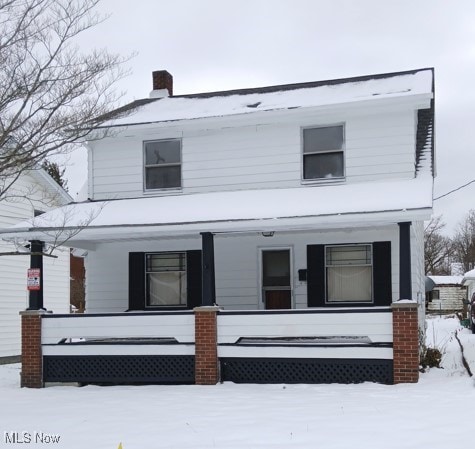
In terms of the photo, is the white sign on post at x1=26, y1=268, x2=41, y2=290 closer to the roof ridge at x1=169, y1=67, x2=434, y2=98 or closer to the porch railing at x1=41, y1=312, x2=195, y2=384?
the porch railing at x1=41, y1=312, x2=195, y2=384

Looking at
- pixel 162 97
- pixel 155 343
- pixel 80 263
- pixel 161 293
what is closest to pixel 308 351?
pixel 155 343

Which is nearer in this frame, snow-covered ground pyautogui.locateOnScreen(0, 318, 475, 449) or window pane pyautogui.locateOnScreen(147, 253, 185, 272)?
snow-covered ground pyautogui.locateOnScreen(0, 318, 475, 449)

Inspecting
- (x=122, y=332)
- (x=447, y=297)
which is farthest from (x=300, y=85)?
(x=447, y=297)

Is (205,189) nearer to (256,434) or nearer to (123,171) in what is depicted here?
(123,171)

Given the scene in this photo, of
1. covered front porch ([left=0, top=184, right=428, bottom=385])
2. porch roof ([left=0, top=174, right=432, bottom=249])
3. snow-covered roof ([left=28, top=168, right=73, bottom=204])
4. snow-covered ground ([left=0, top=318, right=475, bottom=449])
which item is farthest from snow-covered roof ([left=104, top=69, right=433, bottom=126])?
snow-covered ground ([left=0, top=318, right=475, bottom=449])

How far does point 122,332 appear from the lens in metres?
12.9

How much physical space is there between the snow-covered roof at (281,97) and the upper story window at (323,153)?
2.05 feet

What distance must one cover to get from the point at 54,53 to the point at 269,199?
5116 mm

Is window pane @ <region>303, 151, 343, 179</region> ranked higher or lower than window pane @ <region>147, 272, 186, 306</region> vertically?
higher

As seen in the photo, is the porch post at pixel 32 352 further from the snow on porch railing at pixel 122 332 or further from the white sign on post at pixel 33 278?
the white sign on post at pixel 33 278

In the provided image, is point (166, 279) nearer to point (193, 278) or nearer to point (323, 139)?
point (193, 278)

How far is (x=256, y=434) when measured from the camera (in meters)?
7.88

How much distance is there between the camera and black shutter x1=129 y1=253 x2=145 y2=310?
14508 millimetres

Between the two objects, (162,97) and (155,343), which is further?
(162,97)
